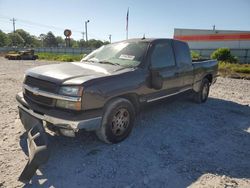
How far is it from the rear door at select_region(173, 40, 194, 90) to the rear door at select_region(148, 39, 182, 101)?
19 centimetres

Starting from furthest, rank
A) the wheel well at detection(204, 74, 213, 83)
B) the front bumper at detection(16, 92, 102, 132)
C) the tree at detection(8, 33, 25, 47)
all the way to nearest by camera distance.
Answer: the tree at detection(8, 33, 25, 47)
the wheel well at detection(204, 74, 213, 83)
the front bumper at detection(16, 92, 102, 132)

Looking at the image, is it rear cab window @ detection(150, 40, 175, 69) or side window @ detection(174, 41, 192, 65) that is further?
side window @ detection(174, 41, 192, 65)

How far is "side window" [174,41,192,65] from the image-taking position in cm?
601

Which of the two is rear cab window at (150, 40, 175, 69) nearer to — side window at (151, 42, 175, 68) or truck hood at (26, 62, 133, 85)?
side window at (151, 42, 175, 68)

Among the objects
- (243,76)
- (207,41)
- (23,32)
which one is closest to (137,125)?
(243,76)

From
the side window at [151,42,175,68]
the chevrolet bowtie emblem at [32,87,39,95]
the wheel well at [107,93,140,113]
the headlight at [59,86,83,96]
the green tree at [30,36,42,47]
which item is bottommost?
the wheel well at [107,93,140,113]

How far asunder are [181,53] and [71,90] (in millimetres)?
3359

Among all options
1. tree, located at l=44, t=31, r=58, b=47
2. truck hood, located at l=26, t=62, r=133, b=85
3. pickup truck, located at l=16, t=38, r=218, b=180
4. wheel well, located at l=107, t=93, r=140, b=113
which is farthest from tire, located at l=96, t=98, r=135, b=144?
tree, located at l=44, t=31, r=58, b=47

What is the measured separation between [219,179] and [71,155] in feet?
7.24

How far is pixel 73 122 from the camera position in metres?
3.70

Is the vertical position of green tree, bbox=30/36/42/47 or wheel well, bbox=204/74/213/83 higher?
green tree, bbox=30/36/42/47

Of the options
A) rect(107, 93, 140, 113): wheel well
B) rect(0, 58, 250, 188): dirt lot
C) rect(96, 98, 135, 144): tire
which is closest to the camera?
rect(0, 58, 250, 188): dirt lot

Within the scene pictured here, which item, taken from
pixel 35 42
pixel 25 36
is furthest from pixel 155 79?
pixel 35 42

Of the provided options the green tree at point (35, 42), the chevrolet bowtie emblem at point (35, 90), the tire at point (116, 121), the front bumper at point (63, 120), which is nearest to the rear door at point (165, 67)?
the tire at point (116, 121)
